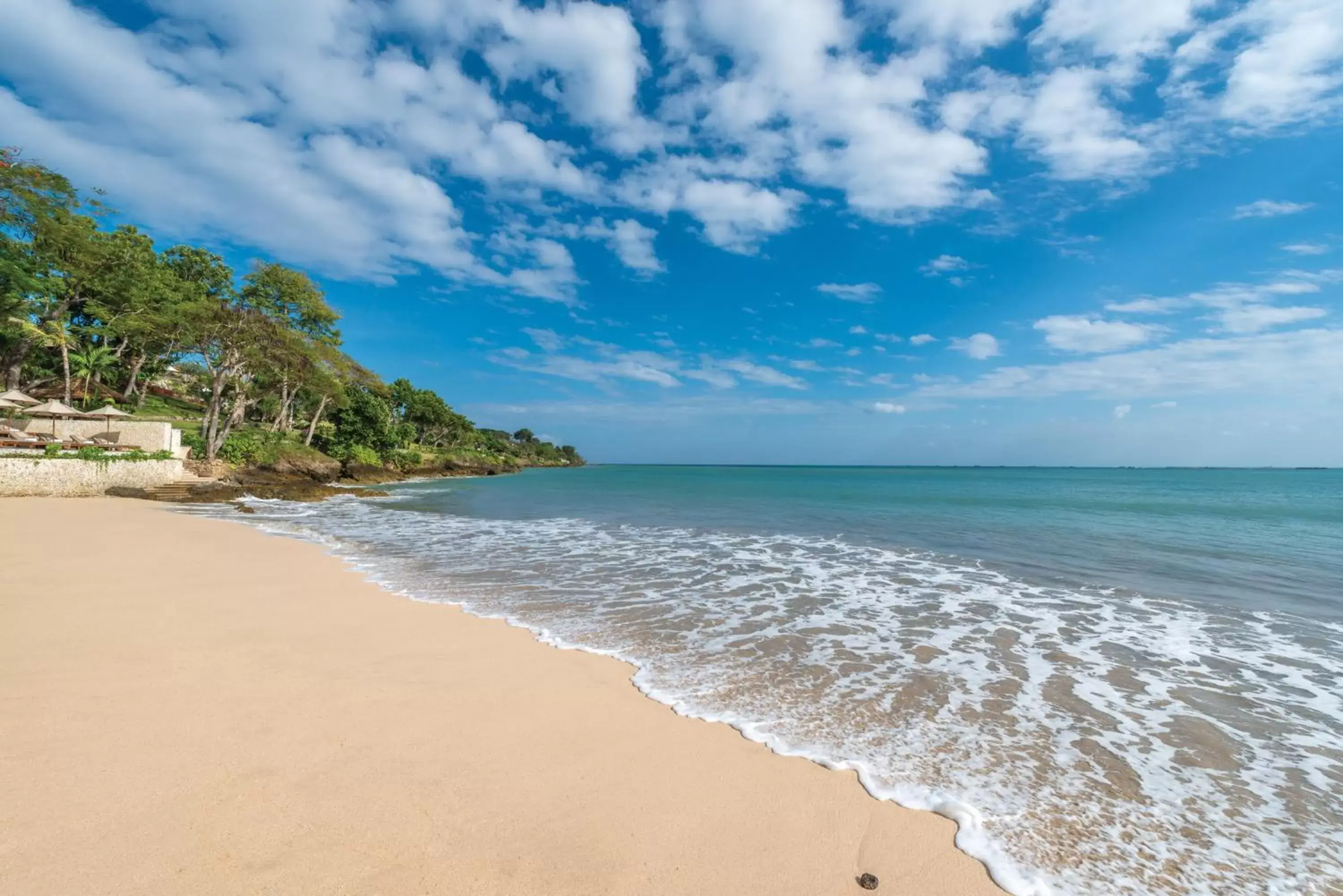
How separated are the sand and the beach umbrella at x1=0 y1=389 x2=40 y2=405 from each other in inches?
947

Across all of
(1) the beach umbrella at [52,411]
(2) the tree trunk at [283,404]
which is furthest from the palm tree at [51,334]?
(2) the tree trunk at [283,404]

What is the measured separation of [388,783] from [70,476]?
926 inches

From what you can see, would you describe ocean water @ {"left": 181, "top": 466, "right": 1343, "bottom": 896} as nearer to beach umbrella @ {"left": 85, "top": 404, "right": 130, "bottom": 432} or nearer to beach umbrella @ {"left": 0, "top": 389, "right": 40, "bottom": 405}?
beach umbrella @ {"left": 85, "top": 404, "right": 130, "bottom": 432}

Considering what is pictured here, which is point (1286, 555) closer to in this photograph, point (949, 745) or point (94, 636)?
point (949, 745)

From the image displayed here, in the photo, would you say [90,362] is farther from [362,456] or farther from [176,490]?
[176,490]

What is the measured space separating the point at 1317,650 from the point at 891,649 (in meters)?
5.22

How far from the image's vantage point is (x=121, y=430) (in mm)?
23031

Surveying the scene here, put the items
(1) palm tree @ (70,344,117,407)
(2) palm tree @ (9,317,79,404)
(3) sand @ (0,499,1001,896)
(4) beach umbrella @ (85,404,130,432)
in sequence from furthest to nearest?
(1) palm tree @ (70,344,117,407), (2) palm tree @ (9,317,79,404), (4) beach umbrella @ (85,404,130,432), (3) sand @ (0,499,1001,896)

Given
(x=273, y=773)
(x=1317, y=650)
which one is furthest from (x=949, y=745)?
(x=1317, y=650)

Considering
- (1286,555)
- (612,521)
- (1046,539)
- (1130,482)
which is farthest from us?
(1130,482)

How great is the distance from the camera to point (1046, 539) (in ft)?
52.6

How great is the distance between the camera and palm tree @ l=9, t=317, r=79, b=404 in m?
25.6

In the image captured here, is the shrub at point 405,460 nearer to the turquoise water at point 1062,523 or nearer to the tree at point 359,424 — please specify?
the tree at point 359,424

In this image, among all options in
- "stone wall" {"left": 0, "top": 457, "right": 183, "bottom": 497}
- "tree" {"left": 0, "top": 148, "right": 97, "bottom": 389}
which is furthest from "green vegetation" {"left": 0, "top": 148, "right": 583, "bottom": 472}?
"stone wall" {"left": 0, "top": 457, "right": 183, "bottom": 497}
